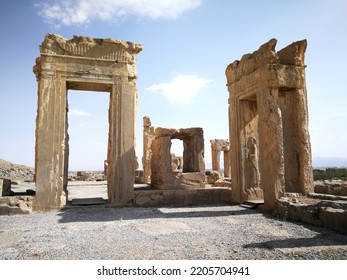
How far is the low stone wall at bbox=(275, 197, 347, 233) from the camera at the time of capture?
430 cm

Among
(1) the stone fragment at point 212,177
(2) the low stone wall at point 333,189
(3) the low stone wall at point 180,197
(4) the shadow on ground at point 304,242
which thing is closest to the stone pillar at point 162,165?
(3) the low stone wall at point 180,197

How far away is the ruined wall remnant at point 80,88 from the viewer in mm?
6922

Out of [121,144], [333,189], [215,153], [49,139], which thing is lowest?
[333,189]

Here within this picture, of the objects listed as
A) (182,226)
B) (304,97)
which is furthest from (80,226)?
(304,97)

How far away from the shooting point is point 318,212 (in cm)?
482

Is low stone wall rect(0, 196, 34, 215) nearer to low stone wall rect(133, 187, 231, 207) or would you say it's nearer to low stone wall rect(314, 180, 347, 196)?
low stone wall rect(133, 187, 231, 207)

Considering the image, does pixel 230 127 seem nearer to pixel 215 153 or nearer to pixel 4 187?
pixel 4 187

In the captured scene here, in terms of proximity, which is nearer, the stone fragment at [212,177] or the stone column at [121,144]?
the stone column at [121,144]

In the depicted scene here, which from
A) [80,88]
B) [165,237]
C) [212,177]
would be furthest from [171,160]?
[165,237]

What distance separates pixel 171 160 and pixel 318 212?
6.32 m

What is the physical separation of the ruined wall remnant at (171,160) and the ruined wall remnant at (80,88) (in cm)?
285

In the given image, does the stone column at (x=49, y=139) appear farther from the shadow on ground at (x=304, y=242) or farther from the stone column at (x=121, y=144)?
the shadow on ground at (x=304, y=242)

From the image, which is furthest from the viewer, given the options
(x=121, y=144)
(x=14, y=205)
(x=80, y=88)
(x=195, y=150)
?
(x=195, y=150)
